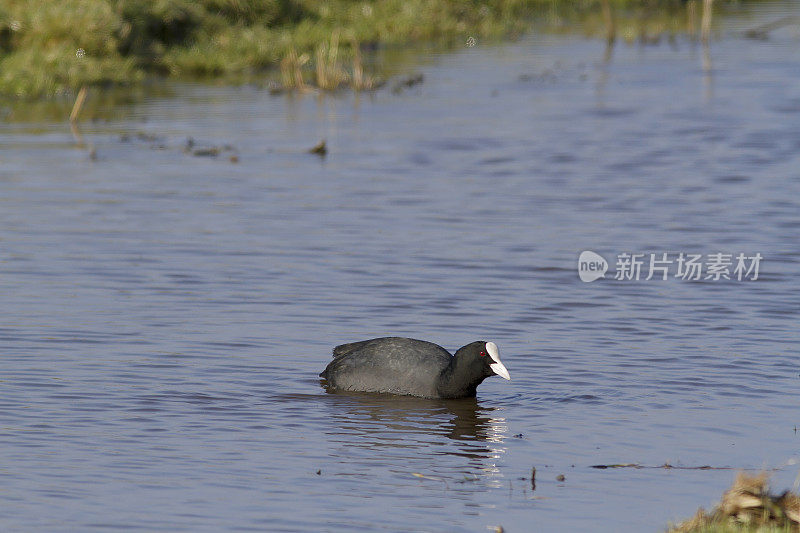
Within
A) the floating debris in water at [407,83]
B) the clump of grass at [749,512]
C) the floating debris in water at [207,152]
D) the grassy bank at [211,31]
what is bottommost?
the floating debris in water at [407,83]

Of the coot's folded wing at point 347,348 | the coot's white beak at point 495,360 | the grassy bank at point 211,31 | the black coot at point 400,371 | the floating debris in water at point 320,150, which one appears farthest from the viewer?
the grassy bank at point 211,31

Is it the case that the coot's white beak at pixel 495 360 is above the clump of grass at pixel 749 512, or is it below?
below

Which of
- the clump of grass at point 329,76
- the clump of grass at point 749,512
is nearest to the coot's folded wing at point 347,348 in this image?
the clump of grass at point 749,512

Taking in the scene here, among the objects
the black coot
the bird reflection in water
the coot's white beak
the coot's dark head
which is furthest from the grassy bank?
the coot's white beak

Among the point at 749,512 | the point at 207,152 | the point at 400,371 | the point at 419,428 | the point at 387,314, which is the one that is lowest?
the point at 207,152

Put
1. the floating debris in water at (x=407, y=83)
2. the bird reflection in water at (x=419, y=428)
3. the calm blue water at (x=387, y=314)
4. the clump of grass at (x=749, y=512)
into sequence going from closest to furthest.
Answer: the clump of grass at (x=749, y=512) → the calm blue water at (x=387, y=314) → the bird reflection in water at (x=419, y=428) → the floating debris in water at (x=407, y=83)

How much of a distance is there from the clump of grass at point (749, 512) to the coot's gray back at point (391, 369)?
13.3ft

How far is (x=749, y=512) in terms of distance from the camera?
733cm

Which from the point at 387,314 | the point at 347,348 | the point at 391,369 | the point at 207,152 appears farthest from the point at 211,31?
the point at 391,369

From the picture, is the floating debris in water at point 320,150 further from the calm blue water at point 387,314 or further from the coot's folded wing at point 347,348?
the coot's folded wing at point 347,348

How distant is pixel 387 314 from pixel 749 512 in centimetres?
663

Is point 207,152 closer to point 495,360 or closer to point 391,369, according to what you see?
point 391,369

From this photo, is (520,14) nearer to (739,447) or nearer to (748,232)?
(748,232)

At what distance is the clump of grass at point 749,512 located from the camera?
7207 millimetres
